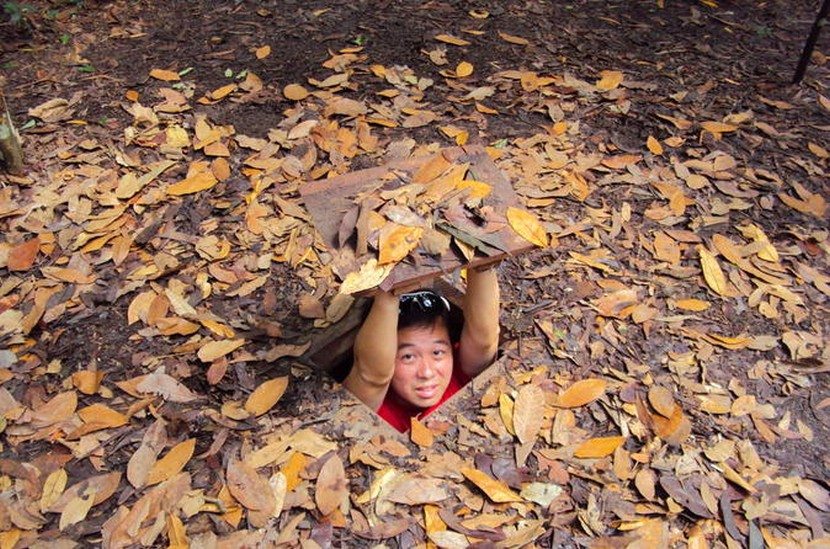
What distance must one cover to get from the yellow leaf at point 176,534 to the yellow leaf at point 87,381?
616 mm

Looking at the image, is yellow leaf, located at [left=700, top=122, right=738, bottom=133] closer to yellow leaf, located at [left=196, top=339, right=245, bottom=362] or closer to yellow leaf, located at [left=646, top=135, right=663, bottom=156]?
yellow leaf, located at [left=646, top=135, right=663, bottom=156]

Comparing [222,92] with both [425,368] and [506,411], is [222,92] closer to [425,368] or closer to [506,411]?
[425,368]

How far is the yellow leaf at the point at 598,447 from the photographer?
7.82ft

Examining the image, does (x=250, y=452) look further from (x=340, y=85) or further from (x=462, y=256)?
(x=340, y=85)

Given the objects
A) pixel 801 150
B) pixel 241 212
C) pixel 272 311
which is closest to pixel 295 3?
pixel 241 212

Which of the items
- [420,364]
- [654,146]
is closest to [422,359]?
[420,364]

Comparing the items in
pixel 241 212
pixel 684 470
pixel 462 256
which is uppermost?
pixel 462 256

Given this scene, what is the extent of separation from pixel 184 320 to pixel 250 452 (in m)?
0.68

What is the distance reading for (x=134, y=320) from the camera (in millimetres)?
2752

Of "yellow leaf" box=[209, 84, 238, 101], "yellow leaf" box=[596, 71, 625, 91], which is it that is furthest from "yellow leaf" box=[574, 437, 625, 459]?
"yellow leaf" box=[209, 84, 238, 101]

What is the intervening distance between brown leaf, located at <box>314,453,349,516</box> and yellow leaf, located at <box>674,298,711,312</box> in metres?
1.52

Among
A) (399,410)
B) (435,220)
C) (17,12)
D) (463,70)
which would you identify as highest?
(435,220)

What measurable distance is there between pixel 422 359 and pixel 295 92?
183 centimetres

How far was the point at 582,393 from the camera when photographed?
2.56 metres
